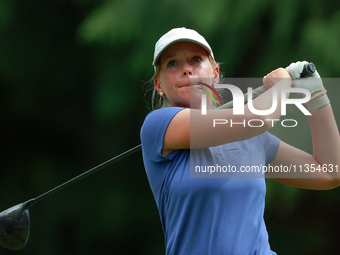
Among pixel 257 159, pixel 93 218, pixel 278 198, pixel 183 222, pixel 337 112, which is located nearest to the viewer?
pixel 183 222

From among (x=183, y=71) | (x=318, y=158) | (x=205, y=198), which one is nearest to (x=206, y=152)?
(x=205, y=198)

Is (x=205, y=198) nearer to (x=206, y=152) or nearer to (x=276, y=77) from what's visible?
(x=206, y=152)

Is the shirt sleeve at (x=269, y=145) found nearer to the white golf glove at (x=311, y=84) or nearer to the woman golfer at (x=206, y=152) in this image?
the woman golfer at (x=206, y=152)

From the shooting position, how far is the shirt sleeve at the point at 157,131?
1171 millimetres

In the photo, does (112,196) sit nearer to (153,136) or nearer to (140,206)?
(140,206)

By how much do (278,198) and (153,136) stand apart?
1.45 m

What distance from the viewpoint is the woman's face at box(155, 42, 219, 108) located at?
1281 millimetres

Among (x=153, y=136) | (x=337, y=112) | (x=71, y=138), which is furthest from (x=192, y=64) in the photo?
(x=71, y=138)

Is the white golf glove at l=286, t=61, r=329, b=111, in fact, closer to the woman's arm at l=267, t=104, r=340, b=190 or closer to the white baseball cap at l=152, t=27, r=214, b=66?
the woman's arm at l=267, t=104, r=340, b=190

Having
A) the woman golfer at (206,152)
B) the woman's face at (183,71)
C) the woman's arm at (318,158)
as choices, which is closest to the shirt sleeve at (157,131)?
the woman golfer at (206,152)

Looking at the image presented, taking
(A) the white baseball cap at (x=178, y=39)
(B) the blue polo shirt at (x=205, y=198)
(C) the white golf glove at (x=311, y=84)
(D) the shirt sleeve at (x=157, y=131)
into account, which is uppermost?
(A) the white baseball cap at (x=178, y=39)

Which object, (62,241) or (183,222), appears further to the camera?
(62,241)

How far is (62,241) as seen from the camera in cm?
270

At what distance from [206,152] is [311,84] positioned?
325mm
